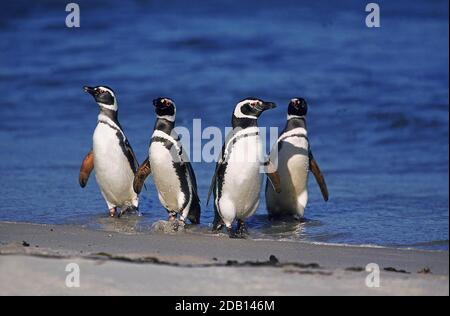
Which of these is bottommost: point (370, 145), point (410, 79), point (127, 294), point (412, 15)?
point (127, 294)

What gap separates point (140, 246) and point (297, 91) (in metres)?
9.41

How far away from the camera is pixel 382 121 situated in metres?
14.1

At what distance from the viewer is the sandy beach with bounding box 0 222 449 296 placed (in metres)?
5.32

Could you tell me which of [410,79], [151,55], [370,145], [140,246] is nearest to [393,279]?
[140,246]

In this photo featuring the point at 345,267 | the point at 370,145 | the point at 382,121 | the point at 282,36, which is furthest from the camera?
the point at 282,36

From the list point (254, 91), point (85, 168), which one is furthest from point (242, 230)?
point (254, 91)

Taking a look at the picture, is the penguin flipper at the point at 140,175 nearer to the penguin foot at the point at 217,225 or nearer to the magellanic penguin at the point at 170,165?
the magellanic penguin at the point at 170,165

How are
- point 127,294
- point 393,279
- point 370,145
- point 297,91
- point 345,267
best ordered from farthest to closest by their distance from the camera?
point 297,91
point 370,145
point 345,267
point 393,279
point 127,294

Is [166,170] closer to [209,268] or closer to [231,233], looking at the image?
[231,233]

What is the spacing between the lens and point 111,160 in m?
8.43

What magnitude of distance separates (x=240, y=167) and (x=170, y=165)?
1.80 ft

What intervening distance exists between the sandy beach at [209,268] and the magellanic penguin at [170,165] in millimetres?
981

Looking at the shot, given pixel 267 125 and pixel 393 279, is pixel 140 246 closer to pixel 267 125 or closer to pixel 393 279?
pixel 393 279

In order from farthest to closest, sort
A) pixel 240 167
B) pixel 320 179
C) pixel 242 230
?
pixel 320 179 < pixel 242 230 < pixel 240 167
